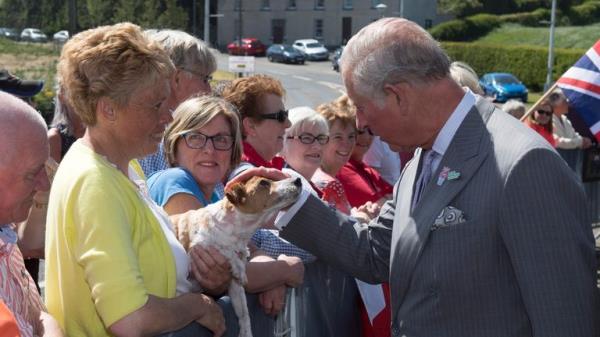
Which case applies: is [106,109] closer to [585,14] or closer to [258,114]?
[258,114]

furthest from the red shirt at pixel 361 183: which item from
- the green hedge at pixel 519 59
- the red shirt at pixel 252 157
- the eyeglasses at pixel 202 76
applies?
the green hedge at pixel 519 59

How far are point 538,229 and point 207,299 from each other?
1.23 m

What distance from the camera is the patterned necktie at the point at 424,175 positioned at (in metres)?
3.15

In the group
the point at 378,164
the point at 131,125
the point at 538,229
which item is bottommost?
the point at 378,164

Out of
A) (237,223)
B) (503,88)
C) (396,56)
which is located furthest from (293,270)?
(503,88)

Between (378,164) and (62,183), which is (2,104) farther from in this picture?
(378,164)

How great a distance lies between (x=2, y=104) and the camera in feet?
8.33

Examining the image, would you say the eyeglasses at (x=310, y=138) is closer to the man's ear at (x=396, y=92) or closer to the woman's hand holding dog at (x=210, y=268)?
the woman's hand holding dog at (x=210, y=268)

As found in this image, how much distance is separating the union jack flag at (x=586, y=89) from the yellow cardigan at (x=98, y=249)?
6578mm

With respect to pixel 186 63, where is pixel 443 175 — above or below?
below

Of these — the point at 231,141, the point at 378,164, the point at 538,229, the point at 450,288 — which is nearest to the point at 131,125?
the point at 231,141

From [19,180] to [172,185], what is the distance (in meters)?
1.20

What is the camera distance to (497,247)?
2.81 m

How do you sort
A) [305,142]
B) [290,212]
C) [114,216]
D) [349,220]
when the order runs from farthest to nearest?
1. [305,142]
2. [349,220]
3. [290,212]
4. [114,216]
